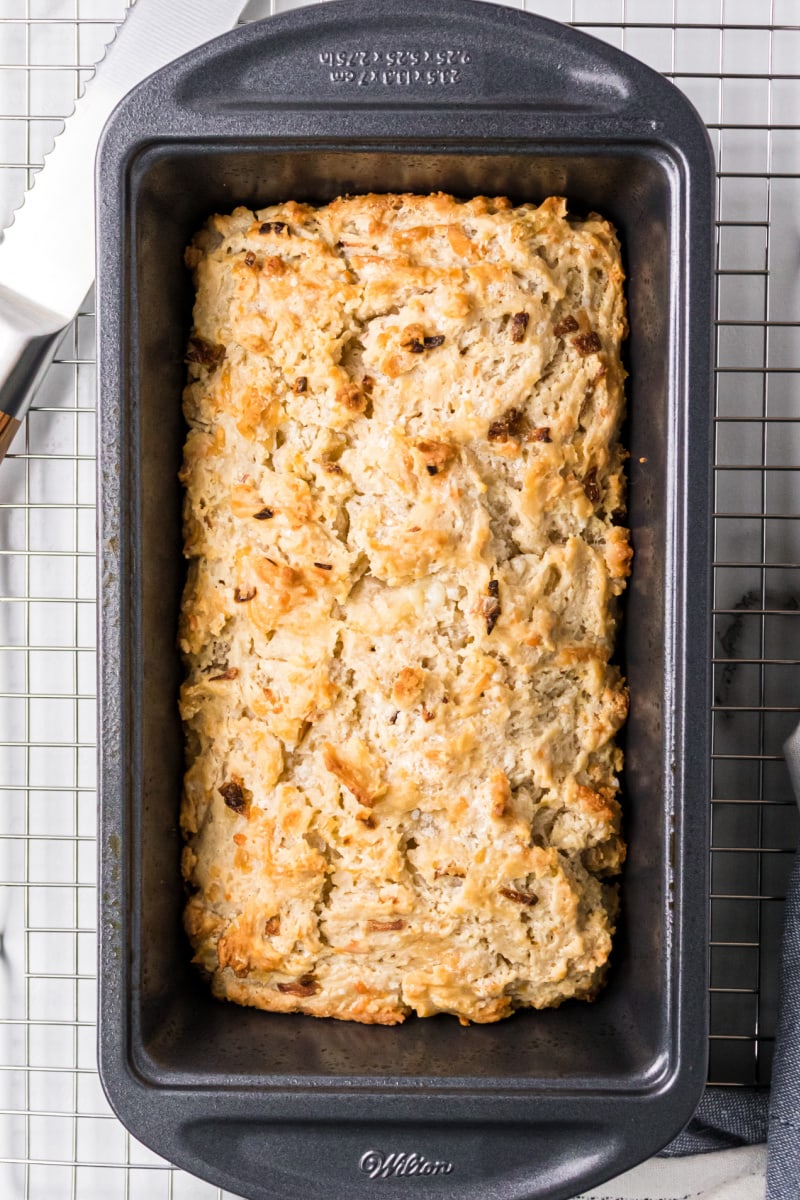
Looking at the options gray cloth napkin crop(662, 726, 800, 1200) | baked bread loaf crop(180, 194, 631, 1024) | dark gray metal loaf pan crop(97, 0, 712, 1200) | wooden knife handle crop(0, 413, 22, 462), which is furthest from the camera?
wooden knife handle crop(0, 413, 22, 462)

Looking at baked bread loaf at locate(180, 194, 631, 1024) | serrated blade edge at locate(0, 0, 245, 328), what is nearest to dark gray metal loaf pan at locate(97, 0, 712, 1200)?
baked bread loaf at locate(180, 194, 631, 1024)

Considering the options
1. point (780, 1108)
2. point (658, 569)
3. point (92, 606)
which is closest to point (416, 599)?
point (658, 569)

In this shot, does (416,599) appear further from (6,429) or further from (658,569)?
(6,429)

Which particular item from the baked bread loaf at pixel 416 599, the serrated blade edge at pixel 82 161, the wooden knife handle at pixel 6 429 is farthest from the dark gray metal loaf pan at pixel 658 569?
the wooden knife handle at pixel 6 429

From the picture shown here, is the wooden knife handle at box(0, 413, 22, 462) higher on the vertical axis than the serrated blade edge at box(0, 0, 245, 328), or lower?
lower

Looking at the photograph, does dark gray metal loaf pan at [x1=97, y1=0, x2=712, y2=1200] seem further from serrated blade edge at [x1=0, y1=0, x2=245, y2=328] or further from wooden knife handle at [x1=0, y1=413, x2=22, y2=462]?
wooden knife handle at [x1=0, y1=413, x2=22, y2=462]

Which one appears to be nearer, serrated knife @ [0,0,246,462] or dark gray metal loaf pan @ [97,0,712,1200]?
dark gray metal loaf pan @ [97,0,712,1200]

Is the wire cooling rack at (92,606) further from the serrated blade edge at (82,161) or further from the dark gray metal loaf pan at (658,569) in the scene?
the dark gray metal loaf pan at (658,569)

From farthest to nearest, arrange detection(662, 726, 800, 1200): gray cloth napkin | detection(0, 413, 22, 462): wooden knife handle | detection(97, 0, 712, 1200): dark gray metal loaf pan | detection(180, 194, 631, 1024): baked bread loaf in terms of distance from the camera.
Result: detection(0, 413, 22, 462): wooden knife handle → detection(662, 726, 800, 1200): gray cloth napkin → detection(180, 194, 631, 1024): baked bread loaf → detection(97, 0, 712, 1200): dark gray metal loaf pan
